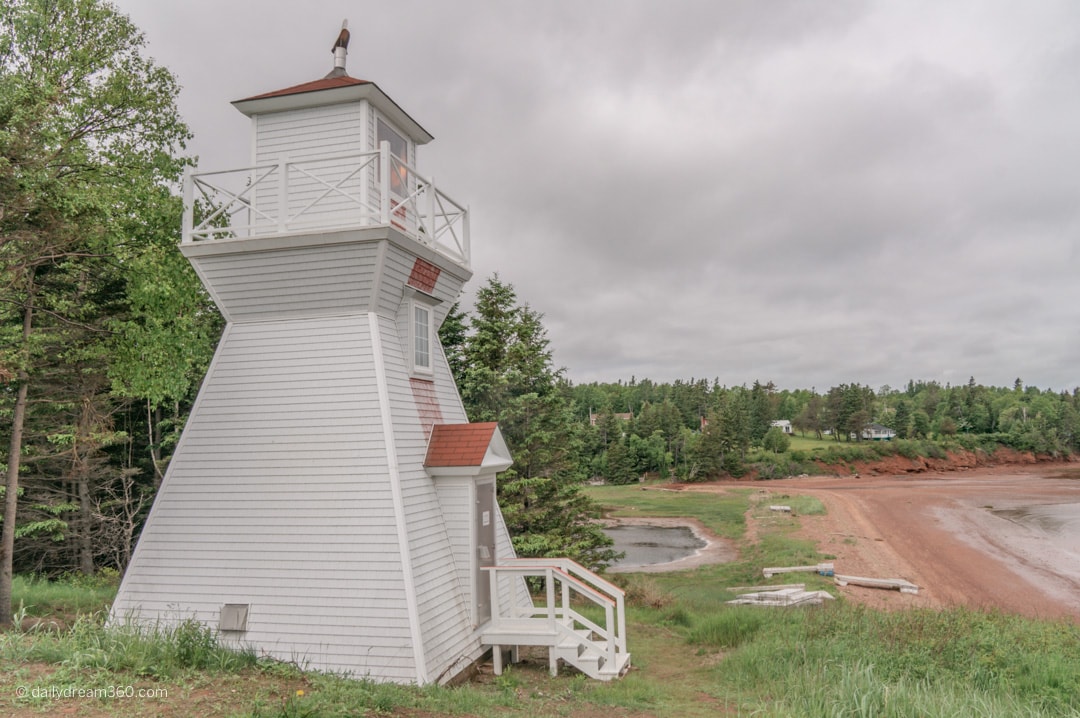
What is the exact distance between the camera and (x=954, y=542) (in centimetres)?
3000

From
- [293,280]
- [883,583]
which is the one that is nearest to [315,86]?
[293,280]

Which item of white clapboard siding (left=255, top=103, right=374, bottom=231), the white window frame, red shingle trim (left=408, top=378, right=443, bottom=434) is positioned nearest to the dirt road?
red shingle trim (left=408, top=378, right=443, bottom=434)

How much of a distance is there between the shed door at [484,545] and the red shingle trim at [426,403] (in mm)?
1284

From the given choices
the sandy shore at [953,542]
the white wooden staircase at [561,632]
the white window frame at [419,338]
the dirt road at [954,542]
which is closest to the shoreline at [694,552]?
the sandy shore at [953,542]

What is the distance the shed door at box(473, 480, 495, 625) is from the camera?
10.2 m

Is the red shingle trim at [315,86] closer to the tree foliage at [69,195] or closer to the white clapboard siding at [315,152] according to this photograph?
the white clapboard siding at [315,152]

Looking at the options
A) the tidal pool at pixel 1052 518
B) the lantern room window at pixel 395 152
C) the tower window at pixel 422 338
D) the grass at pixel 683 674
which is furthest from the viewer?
the tidal pool at pixel 1052 518

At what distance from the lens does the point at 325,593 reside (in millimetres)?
8891

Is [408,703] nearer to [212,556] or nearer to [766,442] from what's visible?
[212,556]

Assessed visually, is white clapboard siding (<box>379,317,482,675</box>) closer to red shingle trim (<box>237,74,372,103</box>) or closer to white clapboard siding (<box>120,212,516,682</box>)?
white clapboard siding (<box>120,212,516,682</box>)

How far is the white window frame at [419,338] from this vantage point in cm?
1090

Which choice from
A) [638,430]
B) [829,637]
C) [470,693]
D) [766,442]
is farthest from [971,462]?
[470,693]

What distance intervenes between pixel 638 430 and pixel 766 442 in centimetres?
1559

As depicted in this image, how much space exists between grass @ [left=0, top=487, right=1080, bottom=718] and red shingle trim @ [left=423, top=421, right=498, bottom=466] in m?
3.10
